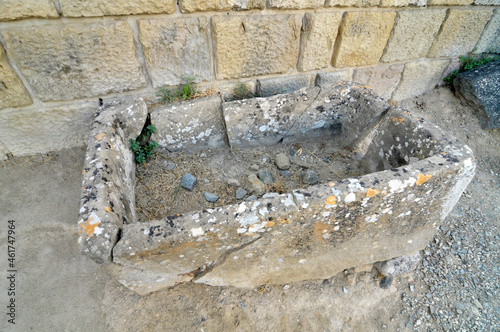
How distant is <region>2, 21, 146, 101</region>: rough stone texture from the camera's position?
174cm

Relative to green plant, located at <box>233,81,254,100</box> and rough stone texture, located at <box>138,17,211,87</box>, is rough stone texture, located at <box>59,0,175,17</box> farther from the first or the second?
green plant, located at <box>233,81,254,100</box>

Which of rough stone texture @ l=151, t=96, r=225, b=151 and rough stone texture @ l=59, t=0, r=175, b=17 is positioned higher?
rough stone texture @ l=59, t=0, r=175, b=17

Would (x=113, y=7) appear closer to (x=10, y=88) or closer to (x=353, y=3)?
(x=10, y=88)

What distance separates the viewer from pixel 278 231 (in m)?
1.40

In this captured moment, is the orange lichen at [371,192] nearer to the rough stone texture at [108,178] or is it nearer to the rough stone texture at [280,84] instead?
the rough stone texture at [108,178]

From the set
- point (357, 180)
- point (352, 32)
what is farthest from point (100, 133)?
point (352, 32)

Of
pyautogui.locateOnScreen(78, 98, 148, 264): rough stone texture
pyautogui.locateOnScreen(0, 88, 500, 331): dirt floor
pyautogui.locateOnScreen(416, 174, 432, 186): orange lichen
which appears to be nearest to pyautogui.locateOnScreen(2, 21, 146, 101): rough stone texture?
pyautogui.locateOnScreen(78, 98, 148, 264): rough stone texture

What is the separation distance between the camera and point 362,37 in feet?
8.11

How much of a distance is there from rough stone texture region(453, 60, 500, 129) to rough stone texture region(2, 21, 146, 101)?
3409mm

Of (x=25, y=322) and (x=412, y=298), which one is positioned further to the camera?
(x=412, y=298)

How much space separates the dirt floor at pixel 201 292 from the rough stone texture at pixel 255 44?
1.56 meters

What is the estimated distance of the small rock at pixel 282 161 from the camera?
7.07 ft

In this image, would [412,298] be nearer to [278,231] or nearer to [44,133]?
[278,231]

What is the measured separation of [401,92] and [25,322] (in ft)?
12.8
